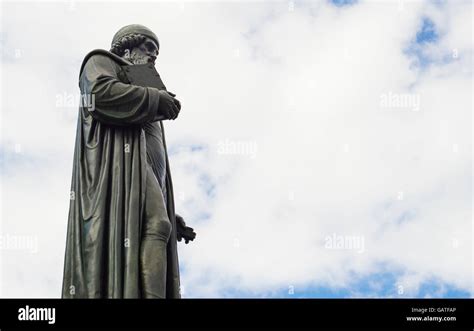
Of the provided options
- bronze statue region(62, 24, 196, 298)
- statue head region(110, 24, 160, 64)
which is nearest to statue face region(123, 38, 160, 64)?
statue head region(110, 24, 160, 64)

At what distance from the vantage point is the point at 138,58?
16297mm

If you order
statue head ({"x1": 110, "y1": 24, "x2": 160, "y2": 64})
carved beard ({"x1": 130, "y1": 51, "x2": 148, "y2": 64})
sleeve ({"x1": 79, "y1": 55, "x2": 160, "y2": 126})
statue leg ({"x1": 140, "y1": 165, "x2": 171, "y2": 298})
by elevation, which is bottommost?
statue leg ({"x1": 140, "y1": 165, "x2": 171, "y2": 298})

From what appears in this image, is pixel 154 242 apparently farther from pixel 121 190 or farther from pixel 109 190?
pixel 109 190

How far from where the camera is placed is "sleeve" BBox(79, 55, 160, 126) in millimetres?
Result: 14836

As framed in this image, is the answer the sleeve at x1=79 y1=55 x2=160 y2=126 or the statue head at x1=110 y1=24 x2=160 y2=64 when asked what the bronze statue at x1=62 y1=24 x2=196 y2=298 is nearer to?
the sleeve at x1=79 y1=55 x2=160 y2=126

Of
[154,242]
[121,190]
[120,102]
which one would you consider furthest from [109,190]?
[120,102]

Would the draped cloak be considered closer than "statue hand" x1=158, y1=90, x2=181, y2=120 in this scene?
Yes

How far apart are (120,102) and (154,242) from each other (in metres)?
2.26

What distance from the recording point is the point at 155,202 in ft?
48.0

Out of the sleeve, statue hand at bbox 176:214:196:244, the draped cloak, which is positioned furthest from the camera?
statue hand at bbox 176:214:196:244

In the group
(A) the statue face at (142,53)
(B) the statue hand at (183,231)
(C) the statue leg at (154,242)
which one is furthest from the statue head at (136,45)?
(B) the statue hand at (183,231)

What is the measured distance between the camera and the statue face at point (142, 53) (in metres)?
16.3
